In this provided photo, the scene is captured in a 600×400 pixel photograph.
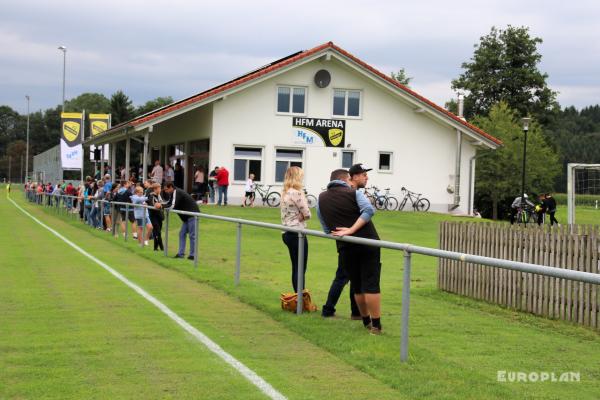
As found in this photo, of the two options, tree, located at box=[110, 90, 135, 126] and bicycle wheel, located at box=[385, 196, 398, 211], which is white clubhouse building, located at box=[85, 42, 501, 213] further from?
tree, located at box=[110, 90, 135, 126]

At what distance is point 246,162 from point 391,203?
7093 mm

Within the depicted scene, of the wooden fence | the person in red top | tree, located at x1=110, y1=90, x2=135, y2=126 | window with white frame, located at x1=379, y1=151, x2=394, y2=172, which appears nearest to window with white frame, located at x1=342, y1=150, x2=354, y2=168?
window with white frame, located at x1=379, y1=151, x2=394, y2=172

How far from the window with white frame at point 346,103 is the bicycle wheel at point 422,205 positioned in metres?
5.03

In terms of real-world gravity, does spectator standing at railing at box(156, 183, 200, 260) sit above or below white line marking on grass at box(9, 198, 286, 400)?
above

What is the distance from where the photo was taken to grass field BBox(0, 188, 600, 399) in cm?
627

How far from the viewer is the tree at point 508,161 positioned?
59.1 m

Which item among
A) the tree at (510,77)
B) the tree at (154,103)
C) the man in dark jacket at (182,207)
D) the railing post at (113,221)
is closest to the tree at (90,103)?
the tree at (154,103)

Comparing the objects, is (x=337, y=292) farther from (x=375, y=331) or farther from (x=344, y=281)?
(x=375, y=331)

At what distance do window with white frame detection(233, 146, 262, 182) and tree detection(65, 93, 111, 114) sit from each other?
11053 centimetres

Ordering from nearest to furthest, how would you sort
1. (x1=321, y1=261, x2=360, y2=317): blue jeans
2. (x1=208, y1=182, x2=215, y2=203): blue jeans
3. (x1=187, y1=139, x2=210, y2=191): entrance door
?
(x1=321, y1=261, x2=360, y2=317): blue jeans → (x1=208, y1=182, x2=215, y2=203): blue jeans → (x1=187, y1=139, x2=210, y2=191): entrance door

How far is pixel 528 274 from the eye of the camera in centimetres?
1084

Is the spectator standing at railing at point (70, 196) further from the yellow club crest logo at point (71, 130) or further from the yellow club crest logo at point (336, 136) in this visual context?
the yellow club crest logo at point (336, 136)

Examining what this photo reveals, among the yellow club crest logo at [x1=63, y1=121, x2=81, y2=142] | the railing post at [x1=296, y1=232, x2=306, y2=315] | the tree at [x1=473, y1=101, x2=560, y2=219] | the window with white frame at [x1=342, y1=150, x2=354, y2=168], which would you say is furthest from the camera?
the tree at [x1=473, y1=101, x2=560, y2=219]

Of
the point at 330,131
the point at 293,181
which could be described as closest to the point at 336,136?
the point at 330,131
